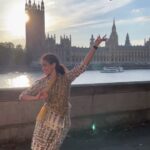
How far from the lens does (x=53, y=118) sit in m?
3.08

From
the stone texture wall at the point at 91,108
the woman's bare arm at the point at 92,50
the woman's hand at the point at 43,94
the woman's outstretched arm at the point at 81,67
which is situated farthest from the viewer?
the stone texture wall at the point at 91,108

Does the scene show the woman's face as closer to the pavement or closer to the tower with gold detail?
the pavement

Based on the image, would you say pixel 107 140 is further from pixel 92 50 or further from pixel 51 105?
pixel 51 105

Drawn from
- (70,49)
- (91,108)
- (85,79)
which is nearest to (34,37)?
(70,49)

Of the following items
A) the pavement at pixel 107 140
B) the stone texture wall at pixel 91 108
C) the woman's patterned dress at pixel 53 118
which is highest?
the woman's patterned dress at pixel 53 118

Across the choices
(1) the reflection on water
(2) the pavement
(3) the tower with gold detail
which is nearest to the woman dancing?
(2) the pavement

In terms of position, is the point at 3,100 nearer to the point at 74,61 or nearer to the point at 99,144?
the point at 99,144

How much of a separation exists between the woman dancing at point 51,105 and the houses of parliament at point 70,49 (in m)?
99.2

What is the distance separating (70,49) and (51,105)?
121 metres

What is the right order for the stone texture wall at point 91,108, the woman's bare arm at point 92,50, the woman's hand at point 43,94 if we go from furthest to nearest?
the stone texture wall at point 91,108, the woman's bare arm at point 92,50, the woman's hand at point 43,94

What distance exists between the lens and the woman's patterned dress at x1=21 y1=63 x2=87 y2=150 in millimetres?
3070

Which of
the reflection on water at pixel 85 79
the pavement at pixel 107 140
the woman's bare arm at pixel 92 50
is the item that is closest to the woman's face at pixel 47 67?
the woman's bare arm at pixel 92 50

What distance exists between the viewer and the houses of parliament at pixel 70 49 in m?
106

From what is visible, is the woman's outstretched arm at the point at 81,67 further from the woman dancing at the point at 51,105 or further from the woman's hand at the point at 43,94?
the woman's hand at the point at 43,94
